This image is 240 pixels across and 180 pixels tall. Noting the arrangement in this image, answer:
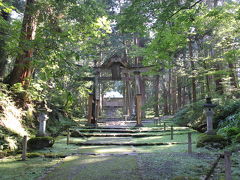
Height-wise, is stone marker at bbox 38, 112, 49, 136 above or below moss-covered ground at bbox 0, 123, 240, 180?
above

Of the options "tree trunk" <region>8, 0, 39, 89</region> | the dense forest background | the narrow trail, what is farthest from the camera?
"tree trunk" <region>8, 0, 39, 89</region>

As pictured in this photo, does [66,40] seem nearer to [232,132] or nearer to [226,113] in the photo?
[232,132]

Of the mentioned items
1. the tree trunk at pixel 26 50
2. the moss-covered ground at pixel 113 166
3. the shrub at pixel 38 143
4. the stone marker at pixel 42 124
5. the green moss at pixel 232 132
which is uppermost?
the tree trunk at pixel 26 50

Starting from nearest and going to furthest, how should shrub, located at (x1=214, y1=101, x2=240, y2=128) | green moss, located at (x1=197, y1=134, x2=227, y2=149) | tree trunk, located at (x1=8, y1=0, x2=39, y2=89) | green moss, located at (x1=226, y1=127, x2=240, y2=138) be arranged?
green moss, located at (x1=197, y1=134, x2=227, y2=149) → tree trunk, located at (x1=8, y1=0, x2=39, y2=89) → green moss, located at (x1=226, y1=127, x2=240, y2=138) → shrub, located at (x1=214, y1=101, x2=240, y2=128)

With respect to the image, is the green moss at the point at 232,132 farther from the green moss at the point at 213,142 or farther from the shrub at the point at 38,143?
the shrub at the point at 38,143

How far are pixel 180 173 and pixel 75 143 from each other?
5442 mm

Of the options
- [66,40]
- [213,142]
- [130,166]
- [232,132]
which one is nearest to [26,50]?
[66,40]

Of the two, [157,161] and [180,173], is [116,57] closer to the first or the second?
[157,161]

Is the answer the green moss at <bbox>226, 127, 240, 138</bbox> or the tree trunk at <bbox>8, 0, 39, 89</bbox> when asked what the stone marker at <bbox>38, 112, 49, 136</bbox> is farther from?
the green moss at <bbox>226, 127, 240, 138</bbox>

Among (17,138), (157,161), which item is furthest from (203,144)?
(17,138)

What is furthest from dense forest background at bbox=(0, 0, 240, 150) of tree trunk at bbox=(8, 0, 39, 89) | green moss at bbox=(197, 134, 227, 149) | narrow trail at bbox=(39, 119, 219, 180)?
green moss at bbox=(197, 134, 227, 149)

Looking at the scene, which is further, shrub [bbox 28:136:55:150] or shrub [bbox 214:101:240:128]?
shrub [bbox 214:101:240:128]

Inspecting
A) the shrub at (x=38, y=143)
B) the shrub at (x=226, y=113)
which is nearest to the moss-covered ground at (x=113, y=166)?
the shrub at (x=38, y=143)

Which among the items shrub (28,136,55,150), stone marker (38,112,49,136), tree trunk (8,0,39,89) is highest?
tree trunk (8,0,39,89)
